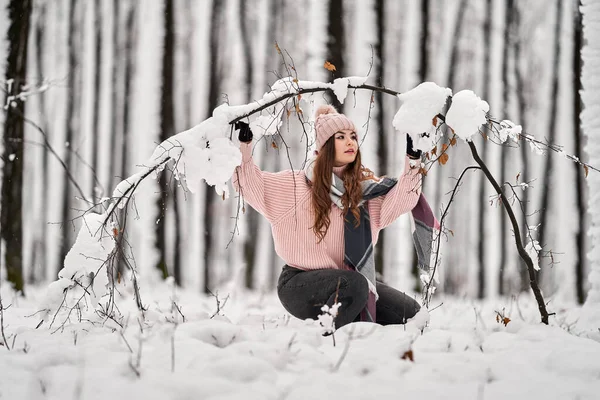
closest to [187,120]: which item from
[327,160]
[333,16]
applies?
[333,16]

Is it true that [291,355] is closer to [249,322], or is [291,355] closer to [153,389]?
[153,389]

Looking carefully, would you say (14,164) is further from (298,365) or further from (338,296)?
(298,365)

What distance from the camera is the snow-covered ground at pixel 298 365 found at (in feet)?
5.49

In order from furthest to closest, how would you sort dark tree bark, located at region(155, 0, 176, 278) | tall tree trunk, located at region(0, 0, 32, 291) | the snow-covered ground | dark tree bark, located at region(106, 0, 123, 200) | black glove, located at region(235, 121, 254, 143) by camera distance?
dark tree bark, located at region(106, 0, 123, 200), dark tree bark, located at region(155, 0, 176, 278), tall tree trunk, located at region(0, 0, 32, 291), black glove, located at region(235, 121, 254, 143), the snow-covered ground

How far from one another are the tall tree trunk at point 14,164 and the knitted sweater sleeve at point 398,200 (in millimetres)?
4791

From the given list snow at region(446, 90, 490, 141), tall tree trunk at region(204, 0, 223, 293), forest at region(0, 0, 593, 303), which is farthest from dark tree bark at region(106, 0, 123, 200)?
snow at region(446, 90, 490, 141)

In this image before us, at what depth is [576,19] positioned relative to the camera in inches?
326

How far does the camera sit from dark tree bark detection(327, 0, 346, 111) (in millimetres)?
6207

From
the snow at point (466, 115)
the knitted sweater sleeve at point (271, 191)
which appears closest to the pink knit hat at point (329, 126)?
the knitted sweater sleeve at point (271, 191)

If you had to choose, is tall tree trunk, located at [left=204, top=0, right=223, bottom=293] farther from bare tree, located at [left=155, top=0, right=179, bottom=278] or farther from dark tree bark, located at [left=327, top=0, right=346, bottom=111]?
dark tree bark, located at [left=327, top=0, right=346, bottom=111]

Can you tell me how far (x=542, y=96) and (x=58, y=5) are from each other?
1060 centimetres

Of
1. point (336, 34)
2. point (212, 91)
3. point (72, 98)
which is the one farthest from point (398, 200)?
point (72, 98)

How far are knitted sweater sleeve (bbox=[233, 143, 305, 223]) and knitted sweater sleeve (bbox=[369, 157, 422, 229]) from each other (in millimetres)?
548

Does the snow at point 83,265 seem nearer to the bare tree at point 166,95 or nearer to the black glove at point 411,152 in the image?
the black glove at point 411,152
